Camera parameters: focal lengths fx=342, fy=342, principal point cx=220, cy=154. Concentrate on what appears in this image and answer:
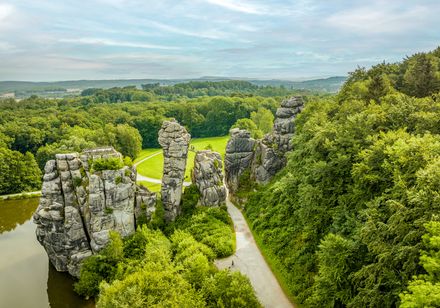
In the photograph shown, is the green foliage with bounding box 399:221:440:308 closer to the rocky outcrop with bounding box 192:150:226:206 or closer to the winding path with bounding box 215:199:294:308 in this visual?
the winding path with bounding box 215:199:294:308

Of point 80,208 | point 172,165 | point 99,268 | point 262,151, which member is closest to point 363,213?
point 172,165

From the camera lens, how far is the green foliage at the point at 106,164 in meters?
36.2

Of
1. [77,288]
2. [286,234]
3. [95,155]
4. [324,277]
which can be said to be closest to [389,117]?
[286,234]

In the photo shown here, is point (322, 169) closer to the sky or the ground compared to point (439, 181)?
closer to the ground

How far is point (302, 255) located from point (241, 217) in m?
14.6

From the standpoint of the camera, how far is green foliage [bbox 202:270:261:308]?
24484 millimetres

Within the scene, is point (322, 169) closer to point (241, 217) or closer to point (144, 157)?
point (241, 217)

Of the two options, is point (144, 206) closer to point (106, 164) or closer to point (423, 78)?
point (106, 164)

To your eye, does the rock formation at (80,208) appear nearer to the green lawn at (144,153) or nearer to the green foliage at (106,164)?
the green foliage at (106,164)

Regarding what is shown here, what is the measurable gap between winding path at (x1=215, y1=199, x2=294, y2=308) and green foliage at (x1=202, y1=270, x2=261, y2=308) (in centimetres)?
328

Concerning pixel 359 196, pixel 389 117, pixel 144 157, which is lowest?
pixel 144 157

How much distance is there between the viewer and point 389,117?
32.0m

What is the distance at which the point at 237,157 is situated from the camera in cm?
5103

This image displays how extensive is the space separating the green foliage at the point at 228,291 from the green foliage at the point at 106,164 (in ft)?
54.2
